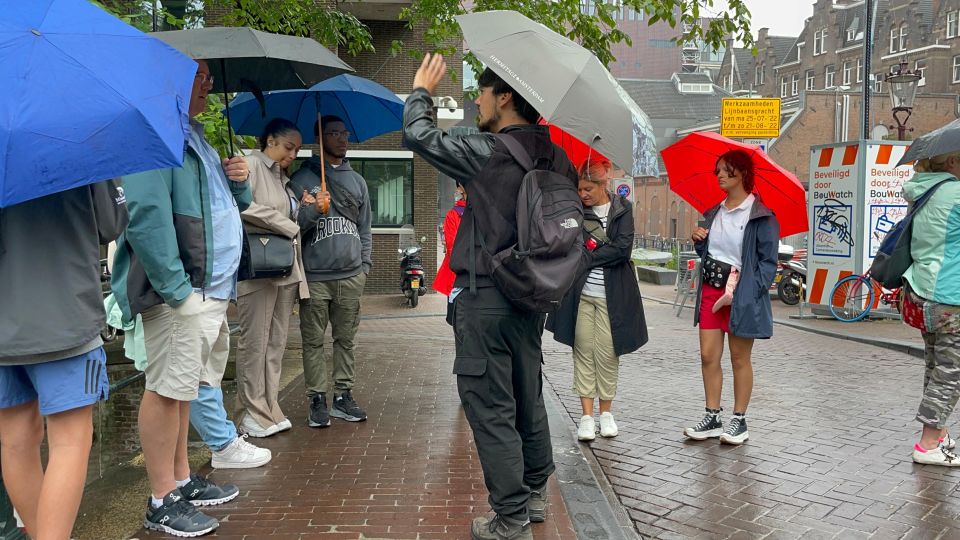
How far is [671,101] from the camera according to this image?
70.6 meters

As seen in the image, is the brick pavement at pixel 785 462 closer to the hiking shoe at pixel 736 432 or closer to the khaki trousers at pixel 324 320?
the hiking shoe at pixel 736 432

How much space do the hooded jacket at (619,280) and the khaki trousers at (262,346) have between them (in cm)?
188

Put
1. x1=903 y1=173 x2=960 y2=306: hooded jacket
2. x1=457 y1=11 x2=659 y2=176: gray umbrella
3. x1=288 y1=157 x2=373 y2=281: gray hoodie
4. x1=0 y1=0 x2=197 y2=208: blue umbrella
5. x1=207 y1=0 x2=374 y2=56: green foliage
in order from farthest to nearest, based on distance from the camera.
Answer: x1=207 y1=0 x2=374 y2=56: green foliage
x1=288 y1=157 x2=373 y2=281: gray hoodie
x1=903 y1=173 x2=960 y2=306: hooded jacket
x1=457 y1=11 x2=659 y2=176: gray umbrella
x1=0 y1=0 x2=197 y2=208: blue umbrella

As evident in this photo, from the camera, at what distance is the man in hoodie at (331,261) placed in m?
5.66

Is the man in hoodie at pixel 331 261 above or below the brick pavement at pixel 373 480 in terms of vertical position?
above

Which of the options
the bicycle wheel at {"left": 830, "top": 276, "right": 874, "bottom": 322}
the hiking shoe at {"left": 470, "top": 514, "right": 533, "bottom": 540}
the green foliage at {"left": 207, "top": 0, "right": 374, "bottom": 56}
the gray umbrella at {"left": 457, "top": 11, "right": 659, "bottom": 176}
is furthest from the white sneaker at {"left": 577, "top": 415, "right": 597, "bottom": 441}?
the bicycle wheel at {"left": 830, "top": 276, "right": 874, "bottom": 322}

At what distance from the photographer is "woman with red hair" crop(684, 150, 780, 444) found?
5.33 metres

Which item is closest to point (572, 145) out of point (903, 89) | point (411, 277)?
point (411, 277)

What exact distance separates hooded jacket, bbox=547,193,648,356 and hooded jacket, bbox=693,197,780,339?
618 millimetres

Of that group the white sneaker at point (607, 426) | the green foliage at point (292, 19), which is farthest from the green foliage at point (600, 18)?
the white sneaker at point (607, 426)

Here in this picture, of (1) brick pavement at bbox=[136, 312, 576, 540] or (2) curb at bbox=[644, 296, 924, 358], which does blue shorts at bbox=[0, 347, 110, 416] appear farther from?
Result: (2) curb at bbox=[644, 296, 924, 358]

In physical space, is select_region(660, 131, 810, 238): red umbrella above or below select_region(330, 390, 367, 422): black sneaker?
above

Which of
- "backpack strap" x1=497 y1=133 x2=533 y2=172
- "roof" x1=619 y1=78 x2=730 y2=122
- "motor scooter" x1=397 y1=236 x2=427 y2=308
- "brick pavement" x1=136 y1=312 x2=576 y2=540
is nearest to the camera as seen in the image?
"backpack strap" x1=497 y1=133 x2=533 y2=172

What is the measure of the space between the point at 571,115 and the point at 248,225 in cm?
259
